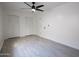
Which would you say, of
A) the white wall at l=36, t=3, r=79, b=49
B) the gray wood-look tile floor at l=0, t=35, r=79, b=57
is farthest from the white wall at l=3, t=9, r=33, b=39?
the white wall at l=36, t=3, r=79, b=49

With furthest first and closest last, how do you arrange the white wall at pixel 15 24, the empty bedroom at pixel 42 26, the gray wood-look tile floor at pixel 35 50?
the white wall at pixel 15 24, the empty bedroom at pixel 42 26, the gray wood-look tile floor at pixel 35 50

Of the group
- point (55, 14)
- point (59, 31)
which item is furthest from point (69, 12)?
point (59, 31)

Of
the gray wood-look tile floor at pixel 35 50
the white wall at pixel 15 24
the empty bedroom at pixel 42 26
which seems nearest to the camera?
the gray wood-look tile floor at pixel 35 50

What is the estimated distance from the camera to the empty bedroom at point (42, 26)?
2.71 meters

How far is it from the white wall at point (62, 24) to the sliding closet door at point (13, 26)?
962mm

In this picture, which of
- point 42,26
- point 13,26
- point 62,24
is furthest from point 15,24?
point 62,24

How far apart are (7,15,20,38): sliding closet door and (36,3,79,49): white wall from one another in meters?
0.96

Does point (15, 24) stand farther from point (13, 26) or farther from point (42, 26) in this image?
point (42, 26)

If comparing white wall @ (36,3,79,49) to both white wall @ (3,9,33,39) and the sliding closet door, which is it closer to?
white wall @ (3,9,33,39)

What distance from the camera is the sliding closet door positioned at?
2906 millimetres

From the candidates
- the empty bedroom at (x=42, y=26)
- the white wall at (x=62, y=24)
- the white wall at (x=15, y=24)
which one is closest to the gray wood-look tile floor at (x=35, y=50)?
the empty bedroom at (x=42, y=26)

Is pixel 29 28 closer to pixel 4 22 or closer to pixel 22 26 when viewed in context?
pixel 22 26

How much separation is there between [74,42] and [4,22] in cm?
279

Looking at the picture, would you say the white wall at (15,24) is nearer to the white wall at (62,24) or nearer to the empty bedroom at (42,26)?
the empty bedroom at (42,26)
